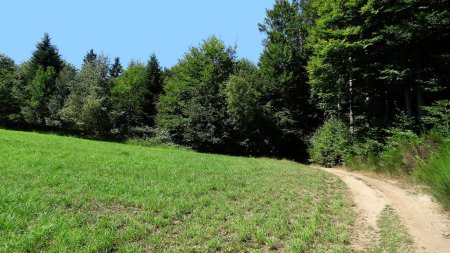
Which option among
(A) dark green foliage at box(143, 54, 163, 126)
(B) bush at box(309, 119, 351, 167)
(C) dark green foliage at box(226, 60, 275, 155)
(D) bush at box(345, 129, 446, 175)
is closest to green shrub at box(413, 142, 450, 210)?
(D) bush at box(345, 129, 446, 175)

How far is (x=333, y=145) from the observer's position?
89.6ft

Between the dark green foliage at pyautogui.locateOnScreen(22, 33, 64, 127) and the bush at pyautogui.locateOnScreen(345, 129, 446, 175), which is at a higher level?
the dark green foliage at pyautogui.locateOnScreen(22, 33, 64, 127)

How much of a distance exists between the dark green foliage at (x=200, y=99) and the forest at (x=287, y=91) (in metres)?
0.14

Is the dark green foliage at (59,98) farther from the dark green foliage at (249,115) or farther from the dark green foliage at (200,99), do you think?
the dark green foliage at (249,115)

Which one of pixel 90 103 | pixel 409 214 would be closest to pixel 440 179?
pixel 409 214

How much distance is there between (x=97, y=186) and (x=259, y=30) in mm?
36715

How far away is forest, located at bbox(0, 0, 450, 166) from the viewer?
19812mm

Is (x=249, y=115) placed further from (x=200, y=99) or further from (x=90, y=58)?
(x=90, y=58)

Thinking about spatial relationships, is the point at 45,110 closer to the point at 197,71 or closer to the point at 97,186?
the point at 197,71

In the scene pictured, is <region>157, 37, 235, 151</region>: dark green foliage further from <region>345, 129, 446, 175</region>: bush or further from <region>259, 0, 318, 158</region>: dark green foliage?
<region>345, 129, 446, 175</region>: bush

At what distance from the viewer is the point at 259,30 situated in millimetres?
42906

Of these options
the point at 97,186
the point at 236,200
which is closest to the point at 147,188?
the point at 97,186

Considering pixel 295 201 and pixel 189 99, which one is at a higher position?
pixel 189 99

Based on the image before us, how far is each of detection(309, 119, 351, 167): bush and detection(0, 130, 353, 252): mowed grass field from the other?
1271 cm
